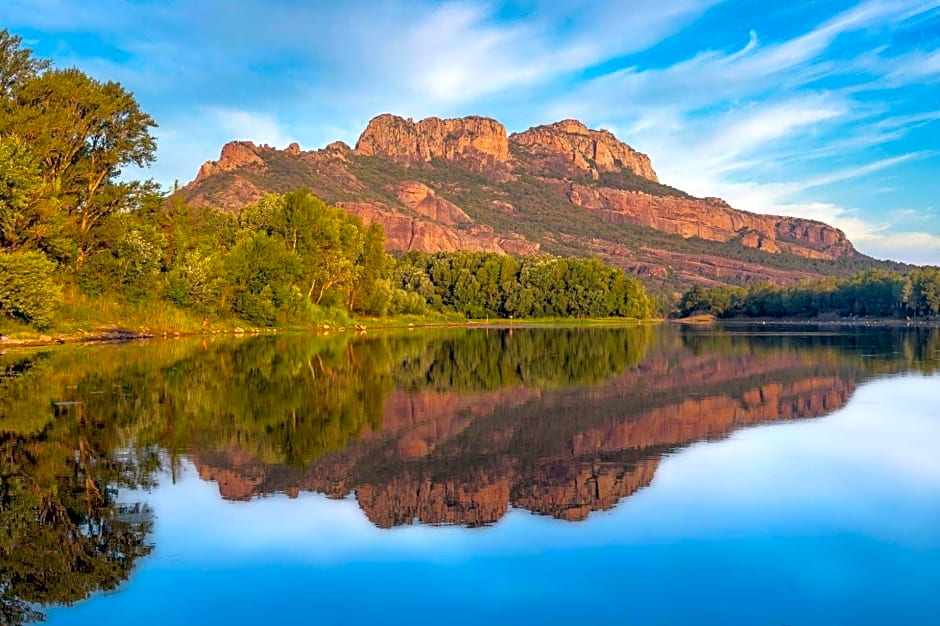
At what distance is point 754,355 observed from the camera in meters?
47.6

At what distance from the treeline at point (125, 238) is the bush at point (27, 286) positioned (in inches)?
2.7

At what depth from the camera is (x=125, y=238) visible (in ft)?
204

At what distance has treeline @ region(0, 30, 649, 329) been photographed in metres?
49.6

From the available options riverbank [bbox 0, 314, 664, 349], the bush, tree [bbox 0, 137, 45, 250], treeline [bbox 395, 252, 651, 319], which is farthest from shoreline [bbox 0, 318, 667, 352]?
treeline [bbox 395, 252, 651, 319]

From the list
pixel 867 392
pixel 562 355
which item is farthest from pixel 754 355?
pixel 867 392

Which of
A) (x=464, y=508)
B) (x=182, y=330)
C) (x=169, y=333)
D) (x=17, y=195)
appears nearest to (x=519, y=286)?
(x=182, y=330)

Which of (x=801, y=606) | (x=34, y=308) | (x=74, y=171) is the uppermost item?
(x=74, y=171)

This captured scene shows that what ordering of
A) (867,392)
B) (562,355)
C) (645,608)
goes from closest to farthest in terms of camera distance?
(645,608) → (867,392) → (562,355)

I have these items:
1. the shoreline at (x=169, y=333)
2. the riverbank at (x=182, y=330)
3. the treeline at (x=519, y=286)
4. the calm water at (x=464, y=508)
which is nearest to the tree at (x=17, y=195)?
the riverbank at (x=182, y=330)

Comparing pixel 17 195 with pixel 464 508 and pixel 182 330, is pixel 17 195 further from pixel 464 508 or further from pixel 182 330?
pixel 464 508

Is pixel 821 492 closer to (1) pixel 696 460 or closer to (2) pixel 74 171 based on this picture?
(1) pixel 696 460

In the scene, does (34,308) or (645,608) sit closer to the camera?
(645,608)

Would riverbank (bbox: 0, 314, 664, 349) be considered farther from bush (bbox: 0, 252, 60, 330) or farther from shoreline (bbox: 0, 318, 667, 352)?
bush (bbox: 0, 252, 60, 330)

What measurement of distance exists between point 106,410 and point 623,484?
1389cm
